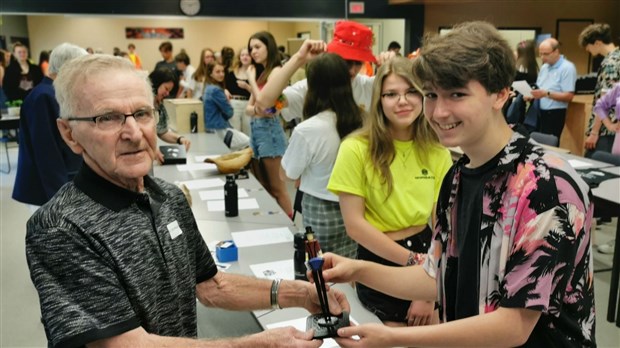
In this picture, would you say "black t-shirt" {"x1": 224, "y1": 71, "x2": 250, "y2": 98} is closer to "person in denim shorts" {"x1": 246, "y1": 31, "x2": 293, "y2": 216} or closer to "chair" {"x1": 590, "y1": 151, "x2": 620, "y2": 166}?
"person in denim shorts" {"x1": 246, "y1": 31, "x2": 293, "y2": 216}

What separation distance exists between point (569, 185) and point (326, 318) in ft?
2.47

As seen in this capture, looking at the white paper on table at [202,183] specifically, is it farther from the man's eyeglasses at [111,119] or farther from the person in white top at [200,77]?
the person in white top at [200,77]

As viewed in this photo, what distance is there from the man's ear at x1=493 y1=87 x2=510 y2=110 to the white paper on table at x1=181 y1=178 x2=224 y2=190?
2.91 meters

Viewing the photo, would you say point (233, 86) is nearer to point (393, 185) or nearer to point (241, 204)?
point (241, 204)

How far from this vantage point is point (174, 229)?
141 centimetres

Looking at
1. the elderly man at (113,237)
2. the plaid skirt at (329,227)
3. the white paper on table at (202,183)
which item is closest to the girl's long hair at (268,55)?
the white paper on table at (202,183)

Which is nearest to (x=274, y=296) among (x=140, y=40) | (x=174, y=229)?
(x=174, y=229)

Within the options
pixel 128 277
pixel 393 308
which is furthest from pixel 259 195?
pixel 128 277

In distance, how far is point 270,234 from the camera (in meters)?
2.91

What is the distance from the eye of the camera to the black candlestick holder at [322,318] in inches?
57.6

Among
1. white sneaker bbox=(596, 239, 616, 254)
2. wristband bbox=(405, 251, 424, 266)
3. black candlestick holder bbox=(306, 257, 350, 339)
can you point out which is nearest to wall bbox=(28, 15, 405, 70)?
white sneaker bbox=(596, 239, 616, 254)

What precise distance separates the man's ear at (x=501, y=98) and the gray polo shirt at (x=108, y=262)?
90cm

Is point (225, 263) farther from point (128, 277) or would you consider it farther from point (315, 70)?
point (128, 277)

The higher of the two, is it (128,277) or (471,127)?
(471,127)
